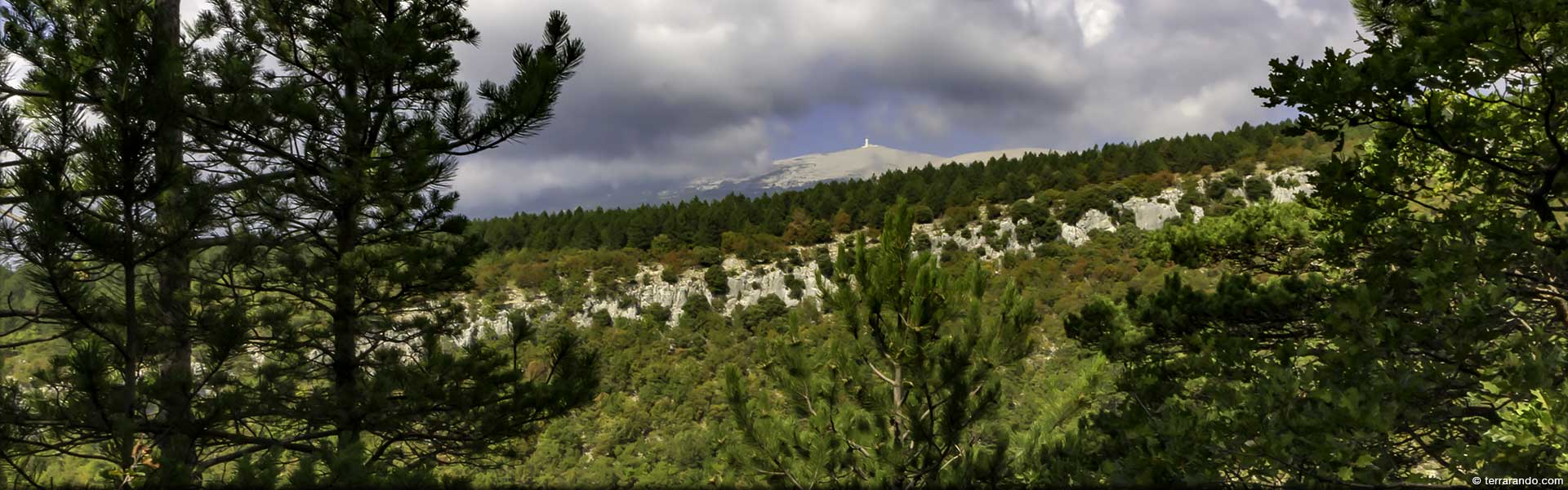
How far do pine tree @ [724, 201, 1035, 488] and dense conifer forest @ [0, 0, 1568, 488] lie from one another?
3 centimetres

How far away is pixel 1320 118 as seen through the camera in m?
3.21

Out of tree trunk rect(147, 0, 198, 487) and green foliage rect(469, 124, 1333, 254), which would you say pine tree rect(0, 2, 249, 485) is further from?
green foliage rect(469, 124, 1333, 254)

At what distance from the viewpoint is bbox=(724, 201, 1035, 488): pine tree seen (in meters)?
5.39

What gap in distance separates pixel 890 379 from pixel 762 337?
128 cm

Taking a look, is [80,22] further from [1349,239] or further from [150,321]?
[1349,239]

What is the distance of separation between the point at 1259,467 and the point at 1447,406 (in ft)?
4.44

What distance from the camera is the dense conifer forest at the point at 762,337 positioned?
2812mm

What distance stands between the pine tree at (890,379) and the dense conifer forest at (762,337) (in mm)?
32

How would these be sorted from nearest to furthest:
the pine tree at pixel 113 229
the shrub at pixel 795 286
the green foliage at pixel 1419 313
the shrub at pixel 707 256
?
the green foliage at pixel 1419 313 → the pine tree at pixel 113 229 → the shrub at pixel 795 286 → the shrub at pixel 707 256

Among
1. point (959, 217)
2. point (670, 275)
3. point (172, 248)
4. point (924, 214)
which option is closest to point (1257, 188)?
point (959, 217)

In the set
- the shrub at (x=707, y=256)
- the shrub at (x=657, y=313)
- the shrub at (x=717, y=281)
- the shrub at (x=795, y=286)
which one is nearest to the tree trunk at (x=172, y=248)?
the shrub at (x=657, y=313)

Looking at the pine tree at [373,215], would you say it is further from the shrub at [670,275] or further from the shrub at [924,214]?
the shrub at [924,214]

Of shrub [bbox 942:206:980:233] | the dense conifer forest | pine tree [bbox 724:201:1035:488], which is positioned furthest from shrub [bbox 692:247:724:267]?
pine tree [bbox 724:201:1035:488]

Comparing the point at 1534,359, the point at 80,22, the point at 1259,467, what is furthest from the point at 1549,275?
the point at 80,22
